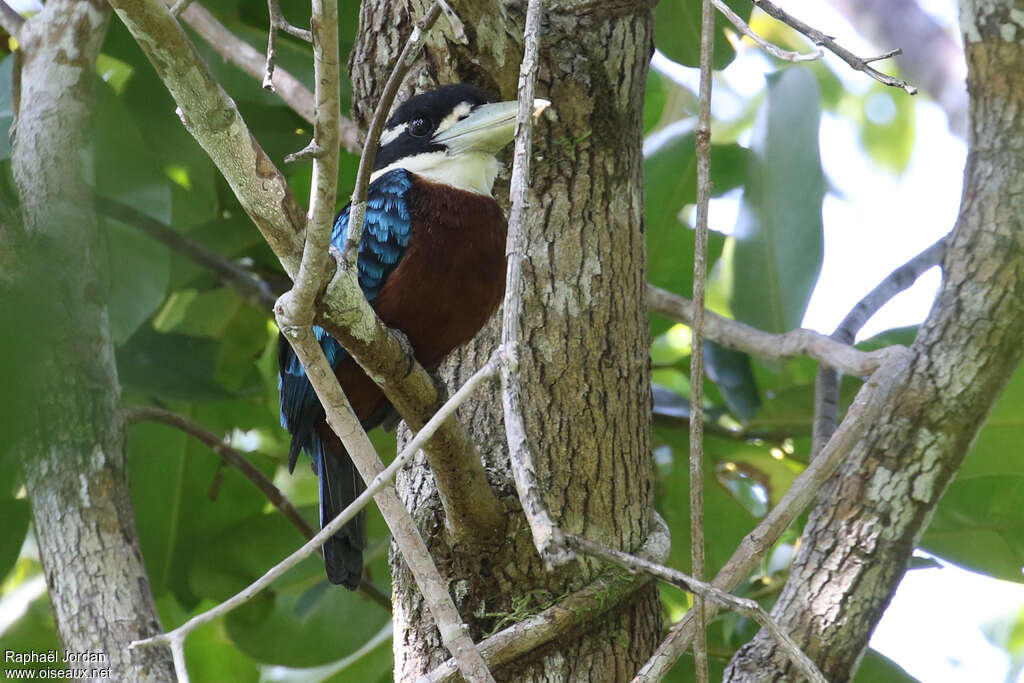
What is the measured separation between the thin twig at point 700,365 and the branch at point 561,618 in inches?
21.0

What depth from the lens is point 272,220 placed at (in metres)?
1.72

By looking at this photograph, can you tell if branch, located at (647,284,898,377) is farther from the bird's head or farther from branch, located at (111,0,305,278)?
branch, located at (111,0,305,278)

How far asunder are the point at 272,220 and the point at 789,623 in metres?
1.32

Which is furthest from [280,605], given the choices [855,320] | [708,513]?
[855,320]

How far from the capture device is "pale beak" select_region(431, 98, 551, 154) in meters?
2.77

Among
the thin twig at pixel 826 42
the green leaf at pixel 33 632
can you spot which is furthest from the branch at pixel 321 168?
the green leaf at pixel 33 632

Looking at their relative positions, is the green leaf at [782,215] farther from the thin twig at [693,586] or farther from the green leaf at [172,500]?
the thin twig at [693,586]

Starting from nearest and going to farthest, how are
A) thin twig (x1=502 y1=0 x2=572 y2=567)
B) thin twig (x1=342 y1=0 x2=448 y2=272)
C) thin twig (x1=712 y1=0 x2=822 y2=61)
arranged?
thin twig (x1=502 y1=0 x2=572 y2=567)
thin twig (x1=342 y1=0 x2=448 y2=272)
thin twig (x1=712 y1=0 x2=822 y2=61)

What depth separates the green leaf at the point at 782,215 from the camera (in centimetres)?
383

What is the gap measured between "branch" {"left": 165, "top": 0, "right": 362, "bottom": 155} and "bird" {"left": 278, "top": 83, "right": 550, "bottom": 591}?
58cm

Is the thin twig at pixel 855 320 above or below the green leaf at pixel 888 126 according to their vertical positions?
below

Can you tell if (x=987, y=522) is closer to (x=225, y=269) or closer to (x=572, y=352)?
(x=572, y=352)

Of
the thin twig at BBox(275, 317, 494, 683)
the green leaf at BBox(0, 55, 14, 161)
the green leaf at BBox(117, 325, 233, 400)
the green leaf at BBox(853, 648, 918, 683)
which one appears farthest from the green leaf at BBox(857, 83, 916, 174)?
the thin twig at BBox(275, 317, 494, 683)

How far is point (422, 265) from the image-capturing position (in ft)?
9.00
